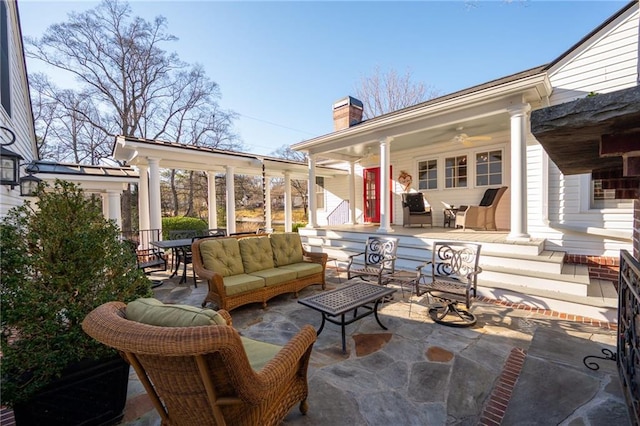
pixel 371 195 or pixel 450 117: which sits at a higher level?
pixel 450 117

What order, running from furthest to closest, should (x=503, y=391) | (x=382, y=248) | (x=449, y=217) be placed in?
(x=449, y=217)
(x=382, y=248)
(x=503, y=391)

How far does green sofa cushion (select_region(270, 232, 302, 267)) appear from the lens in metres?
5.01

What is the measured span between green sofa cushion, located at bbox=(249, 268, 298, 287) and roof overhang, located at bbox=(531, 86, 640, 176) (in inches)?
143

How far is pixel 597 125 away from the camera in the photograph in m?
1.03

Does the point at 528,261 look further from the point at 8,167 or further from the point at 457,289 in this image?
the point at 8,167

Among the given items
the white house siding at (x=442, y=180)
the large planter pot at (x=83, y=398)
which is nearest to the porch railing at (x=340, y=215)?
the white house siding at (x=442, y=180)

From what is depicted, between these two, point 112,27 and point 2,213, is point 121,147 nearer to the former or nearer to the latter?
point 2,213

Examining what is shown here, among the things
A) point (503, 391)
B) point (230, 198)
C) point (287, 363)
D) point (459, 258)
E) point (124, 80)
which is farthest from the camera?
point (124, 80)

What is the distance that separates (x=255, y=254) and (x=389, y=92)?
15357 millimetres

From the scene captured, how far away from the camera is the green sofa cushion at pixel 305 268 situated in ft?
15.4

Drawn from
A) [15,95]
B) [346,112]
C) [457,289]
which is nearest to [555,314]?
[457,289]

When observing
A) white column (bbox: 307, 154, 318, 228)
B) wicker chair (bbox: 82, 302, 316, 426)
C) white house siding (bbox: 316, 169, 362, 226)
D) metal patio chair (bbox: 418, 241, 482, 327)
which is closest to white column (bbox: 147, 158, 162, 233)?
white column (bbox: 307, 154, 318, 228)

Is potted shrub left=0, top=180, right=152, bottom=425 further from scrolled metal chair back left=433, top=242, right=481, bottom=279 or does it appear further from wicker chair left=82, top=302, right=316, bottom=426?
scrolled metal chair back left=433, top=242, right=481, bottom=279

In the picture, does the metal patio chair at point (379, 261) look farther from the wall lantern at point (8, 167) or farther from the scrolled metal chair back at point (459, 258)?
the wall lantern at point (8, 167)
